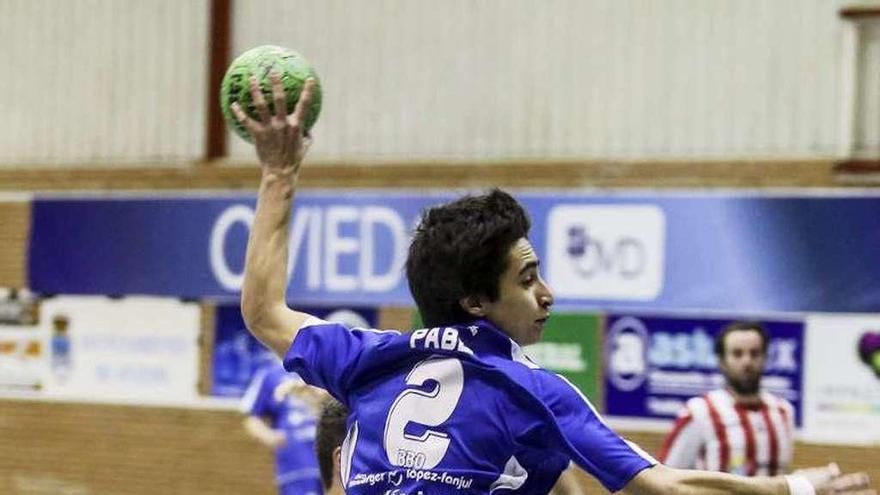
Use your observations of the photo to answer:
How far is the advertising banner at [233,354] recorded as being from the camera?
44.5 ft

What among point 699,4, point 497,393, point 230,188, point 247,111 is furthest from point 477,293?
point 230,188

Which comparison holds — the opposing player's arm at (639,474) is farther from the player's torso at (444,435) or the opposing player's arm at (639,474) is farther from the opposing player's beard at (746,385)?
the opposing player's beard at (746,385)

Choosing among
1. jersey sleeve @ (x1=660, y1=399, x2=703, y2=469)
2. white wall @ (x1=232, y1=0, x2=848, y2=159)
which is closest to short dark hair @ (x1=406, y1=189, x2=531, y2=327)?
jersey sleeve @ (x1=660, y1=399, x2=703, y2=469)

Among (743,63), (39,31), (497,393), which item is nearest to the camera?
(497,393)

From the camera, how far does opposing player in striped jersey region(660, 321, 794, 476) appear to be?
839cm

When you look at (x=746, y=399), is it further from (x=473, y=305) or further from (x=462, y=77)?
(x=473, y=305)

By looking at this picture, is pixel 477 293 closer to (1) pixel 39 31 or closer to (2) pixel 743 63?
(2) pixel 743 63

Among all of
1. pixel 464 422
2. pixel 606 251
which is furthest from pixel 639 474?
pixel 606 251

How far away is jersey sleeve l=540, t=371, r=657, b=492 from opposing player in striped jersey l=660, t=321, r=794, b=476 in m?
5.07

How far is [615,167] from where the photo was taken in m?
12.1

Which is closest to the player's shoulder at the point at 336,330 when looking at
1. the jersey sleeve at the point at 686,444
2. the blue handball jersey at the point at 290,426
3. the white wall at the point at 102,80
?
the jersey sleeve at the point at 686,444

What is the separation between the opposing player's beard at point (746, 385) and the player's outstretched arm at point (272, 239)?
509 cm

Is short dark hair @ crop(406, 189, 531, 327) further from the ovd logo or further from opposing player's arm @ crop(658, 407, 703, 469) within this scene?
the ovd logo

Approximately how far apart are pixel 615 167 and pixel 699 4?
1.36 metres
